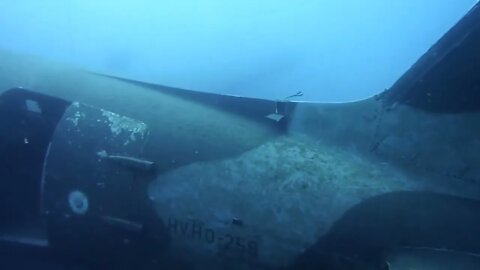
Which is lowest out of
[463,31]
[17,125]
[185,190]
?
[185,190]

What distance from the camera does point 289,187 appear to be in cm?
299

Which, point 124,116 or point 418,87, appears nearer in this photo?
point 418,87

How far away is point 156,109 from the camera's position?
11.8 ft

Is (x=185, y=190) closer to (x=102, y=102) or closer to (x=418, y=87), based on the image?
(x=102, y=102)

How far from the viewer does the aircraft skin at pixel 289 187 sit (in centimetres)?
278

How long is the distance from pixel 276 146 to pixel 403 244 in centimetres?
108

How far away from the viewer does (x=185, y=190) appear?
3.13 m

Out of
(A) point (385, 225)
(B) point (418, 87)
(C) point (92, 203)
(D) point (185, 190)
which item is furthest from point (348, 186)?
(C) point (92, 203)

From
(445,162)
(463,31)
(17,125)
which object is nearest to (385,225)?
(445,162)

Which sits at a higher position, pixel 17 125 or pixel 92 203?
pixel 17 125

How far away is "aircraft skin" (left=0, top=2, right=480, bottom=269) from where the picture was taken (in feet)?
9.12

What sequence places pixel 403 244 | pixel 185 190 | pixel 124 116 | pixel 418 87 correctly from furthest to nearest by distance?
pixel 124 116
pixel 185 190
pixel 418 87
pixel 403 244

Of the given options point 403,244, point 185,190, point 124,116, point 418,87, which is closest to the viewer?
point 403,244

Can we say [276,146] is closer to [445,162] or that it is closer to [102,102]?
[445,162]
